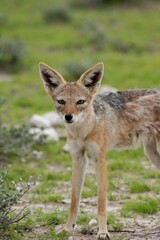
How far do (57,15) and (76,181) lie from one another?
18065 mm

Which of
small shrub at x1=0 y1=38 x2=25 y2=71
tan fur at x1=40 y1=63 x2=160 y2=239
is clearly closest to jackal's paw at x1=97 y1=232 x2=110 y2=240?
tan fur at x1=40 y1=63 x2=160 y2=239

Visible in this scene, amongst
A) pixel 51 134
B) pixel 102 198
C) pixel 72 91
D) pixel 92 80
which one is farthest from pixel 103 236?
pixel 51 134

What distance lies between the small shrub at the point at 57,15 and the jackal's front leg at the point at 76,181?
1787 cm

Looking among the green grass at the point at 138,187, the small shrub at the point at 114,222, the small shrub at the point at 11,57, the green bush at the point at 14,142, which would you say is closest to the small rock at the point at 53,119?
the green bush at the point at 14,142

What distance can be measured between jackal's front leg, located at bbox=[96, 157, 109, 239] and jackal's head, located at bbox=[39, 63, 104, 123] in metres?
0.65

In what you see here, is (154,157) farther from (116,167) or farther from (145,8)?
(145,8)

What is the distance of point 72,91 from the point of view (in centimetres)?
747

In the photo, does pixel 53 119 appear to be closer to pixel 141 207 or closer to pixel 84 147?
pixel 141 207

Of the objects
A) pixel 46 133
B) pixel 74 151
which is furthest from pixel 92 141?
pixel 46 133

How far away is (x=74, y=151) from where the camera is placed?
7785 millimetres

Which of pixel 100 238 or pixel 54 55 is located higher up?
pixel 54 55

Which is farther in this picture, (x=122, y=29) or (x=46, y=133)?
(x=122, y=29)

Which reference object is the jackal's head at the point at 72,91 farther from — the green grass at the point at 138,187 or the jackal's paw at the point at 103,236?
the green grass at the point at 138,187

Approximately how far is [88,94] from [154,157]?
153cm
